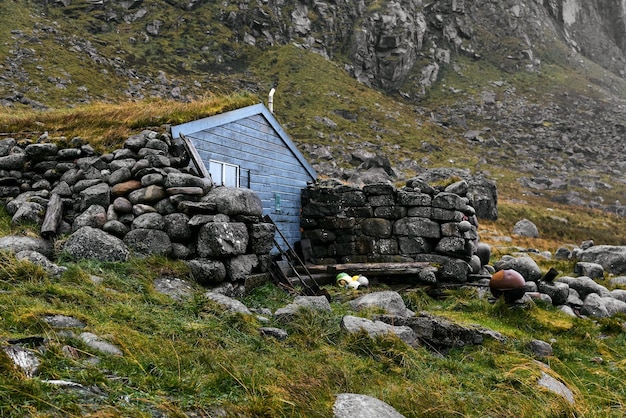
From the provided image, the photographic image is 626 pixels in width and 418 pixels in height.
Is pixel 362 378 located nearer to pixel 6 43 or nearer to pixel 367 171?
pixel 367 171

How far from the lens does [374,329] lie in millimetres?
6570

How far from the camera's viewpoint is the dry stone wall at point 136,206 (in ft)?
26.8

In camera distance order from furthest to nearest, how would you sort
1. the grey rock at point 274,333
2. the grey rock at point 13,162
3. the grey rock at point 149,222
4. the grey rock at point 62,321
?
the grey rock at point 13,162
the grey rock at point 149,222
the grey rock at point 274,333
the grey rock at point 62,321

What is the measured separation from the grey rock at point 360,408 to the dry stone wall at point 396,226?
890 centimetres

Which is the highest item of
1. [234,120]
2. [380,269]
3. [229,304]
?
[234,120]

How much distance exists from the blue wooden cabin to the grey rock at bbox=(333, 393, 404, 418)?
27.6ft

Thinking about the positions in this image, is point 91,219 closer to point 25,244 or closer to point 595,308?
point 25,244

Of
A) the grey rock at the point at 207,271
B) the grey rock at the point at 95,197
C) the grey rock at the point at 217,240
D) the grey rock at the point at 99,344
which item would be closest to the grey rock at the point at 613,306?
the grey rock at the point at 217,240

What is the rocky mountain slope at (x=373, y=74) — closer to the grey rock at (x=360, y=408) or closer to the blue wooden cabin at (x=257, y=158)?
the blue wooden cabin at (x=257, y=158)

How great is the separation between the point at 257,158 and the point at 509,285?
8.15 meters

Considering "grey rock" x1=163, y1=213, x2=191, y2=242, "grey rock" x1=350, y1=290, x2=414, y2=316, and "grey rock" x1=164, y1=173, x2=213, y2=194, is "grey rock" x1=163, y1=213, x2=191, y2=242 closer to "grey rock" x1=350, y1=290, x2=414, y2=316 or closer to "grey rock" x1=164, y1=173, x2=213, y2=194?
"grey rock" x1=164, y1=173, x2=213, y2=194

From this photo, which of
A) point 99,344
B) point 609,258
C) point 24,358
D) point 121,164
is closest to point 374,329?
point 99,344

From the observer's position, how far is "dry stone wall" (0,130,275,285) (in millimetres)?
8156

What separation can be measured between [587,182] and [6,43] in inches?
2643
